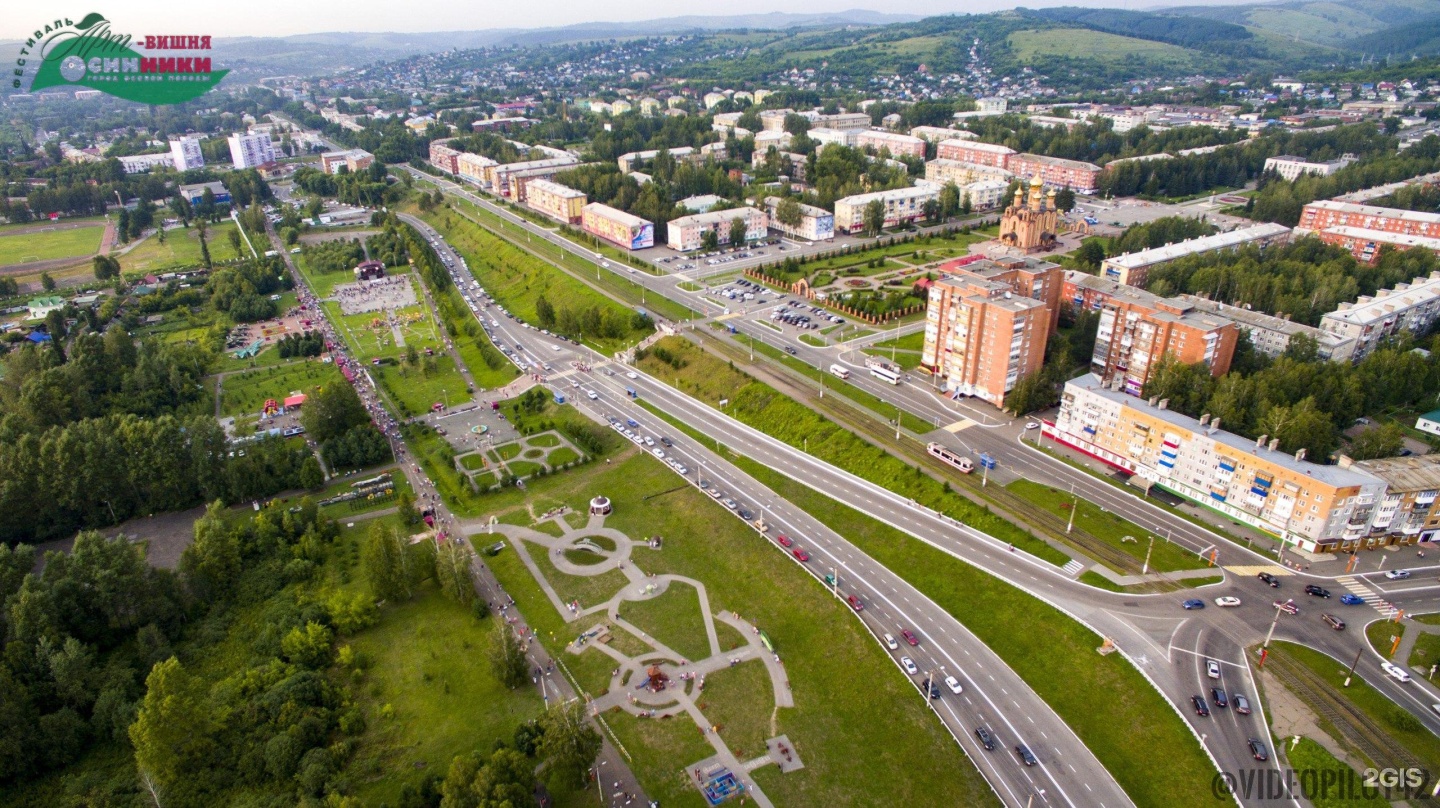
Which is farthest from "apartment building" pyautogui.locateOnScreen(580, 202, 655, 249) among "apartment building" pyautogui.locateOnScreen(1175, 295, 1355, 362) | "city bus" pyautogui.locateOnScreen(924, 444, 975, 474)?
"apartment building" pyautogui.locateOnScreen(1175, 295, 1355, 362)

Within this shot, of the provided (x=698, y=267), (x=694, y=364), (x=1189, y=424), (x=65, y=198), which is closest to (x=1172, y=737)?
(x=1189, y=424)

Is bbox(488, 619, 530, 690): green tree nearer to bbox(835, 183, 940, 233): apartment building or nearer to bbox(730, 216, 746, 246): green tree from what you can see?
bbox(730, 216, 746, 246): green tree

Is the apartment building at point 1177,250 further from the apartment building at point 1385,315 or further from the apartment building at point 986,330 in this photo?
the apartment building at point 986,330

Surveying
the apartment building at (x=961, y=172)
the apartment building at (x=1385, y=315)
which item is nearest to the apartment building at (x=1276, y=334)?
the apartment building at (x=1385, y=315)

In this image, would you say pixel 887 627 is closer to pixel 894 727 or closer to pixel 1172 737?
pixel 894 727

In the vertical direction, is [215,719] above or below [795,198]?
below

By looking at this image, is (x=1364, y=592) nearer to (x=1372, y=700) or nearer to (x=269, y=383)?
(x=1372, y=700)
